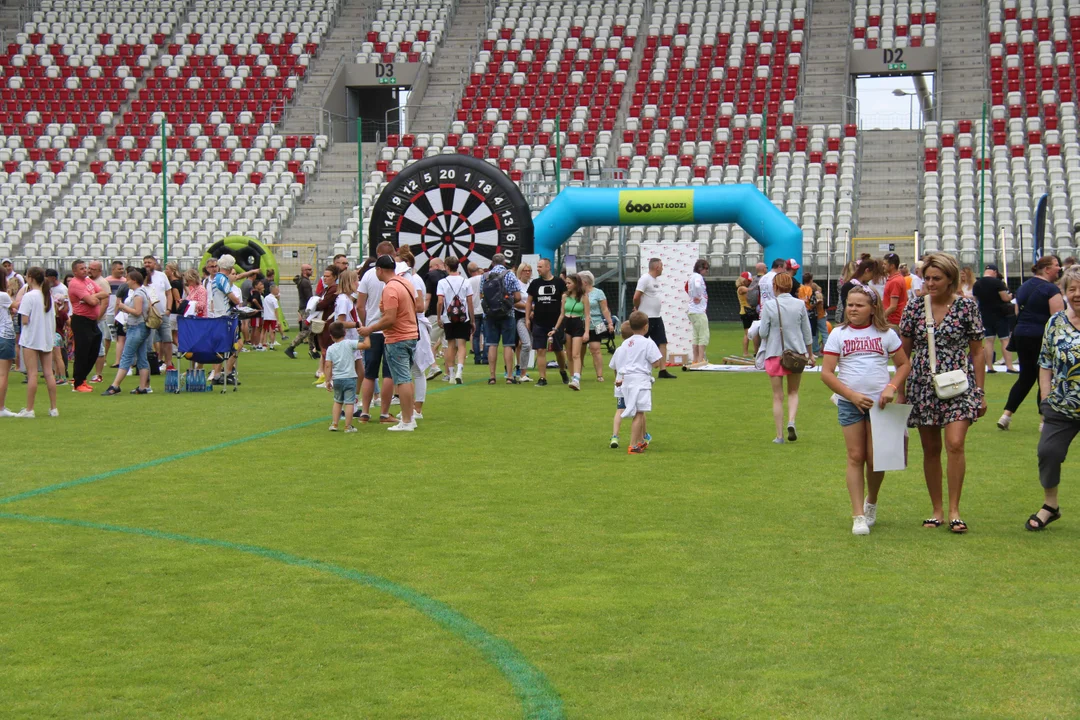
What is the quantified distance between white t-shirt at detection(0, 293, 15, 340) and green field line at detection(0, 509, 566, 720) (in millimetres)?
5017

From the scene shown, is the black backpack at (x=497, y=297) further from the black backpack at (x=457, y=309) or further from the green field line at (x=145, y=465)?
the green field line at (x=145, y=465)

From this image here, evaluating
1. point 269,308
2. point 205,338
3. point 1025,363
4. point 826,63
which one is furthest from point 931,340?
point 826,63

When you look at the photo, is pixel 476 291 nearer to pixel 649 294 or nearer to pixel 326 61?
pixel 649 294

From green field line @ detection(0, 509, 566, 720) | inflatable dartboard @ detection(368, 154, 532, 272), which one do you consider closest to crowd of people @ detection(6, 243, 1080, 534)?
inflatable dartboard @ detection(368, 154, 532, 272)

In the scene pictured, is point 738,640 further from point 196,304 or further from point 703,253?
point 703,253

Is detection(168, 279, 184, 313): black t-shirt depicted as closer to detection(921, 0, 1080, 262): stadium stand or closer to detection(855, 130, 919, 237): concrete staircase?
detection(921, 0, 1080, 262): stadium stand

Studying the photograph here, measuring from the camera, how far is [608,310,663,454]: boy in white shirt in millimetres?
9938

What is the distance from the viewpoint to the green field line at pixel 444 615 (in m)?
4.34

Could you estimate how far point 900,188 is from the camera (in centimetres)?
3186

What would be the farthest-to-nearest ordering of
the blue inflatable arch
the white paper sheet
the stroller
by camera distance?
the blue inflatable arch
the stroller
the white paper sheet

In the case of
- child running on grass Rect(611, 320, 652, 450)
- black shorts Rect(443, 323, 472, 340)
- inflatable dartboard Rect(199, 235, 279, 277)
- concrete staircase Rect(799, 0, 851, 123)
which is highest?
concrete staircase Rect(799, 0, 851, 123)

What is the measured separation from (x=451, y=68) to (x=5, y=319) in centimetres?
2831

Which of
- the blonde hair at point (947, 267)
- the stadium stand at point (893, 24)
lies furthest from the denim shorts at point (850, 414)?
the stadium stand at point (893, 24)

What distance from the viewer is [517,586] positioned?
19.1ft
